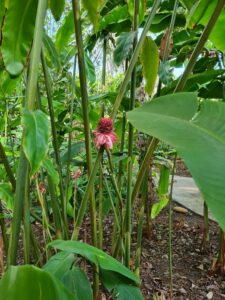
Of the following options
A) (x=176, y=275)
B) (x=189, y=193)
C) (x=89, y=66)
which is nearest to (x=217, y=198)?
(x=89, y=66)

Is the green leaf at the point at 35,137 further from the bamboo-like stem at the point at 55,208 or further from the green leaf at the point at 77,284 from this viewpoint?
the bamboo-like stem at the point at 55,208

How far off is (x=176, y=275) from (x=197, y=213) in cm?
100

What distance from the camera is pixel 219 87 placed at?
4.03ft

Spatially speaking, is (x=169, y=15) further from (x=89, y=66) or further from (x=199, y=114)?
(x=199, y=114)

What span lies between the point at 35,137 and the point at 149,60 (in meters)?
0.57

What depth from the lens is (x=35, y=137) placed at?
1.36 ft

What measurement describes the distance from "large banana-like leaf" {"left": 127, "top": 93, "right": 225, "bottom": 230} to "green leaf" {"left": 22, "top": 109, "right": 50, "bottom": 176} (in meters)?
0.11

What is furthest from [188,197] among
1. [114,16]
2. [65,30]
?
[65,30]

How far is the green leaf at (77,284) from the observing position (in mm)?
551

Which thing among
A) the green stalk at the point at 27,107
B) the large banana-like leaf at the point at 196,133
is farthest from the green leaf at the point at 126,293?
the large banana-like leaf at the point at 196,133

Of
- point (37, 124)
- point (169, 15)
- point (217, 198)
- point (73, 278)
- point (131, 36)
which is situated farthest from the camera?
point (169, 15)

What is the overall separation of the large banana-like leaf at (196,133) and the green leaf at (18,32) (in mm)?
232

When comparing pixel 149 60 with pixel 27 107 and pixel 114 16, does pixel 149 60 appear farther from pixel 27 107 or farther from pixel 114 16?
pixel 27 107

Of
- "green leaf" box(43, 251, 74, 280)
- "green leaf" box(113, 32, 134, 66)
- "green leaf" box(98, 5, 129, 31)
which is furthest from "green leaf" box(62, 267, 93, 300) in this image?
"green leaf" box(98, 5, 129, 31)
